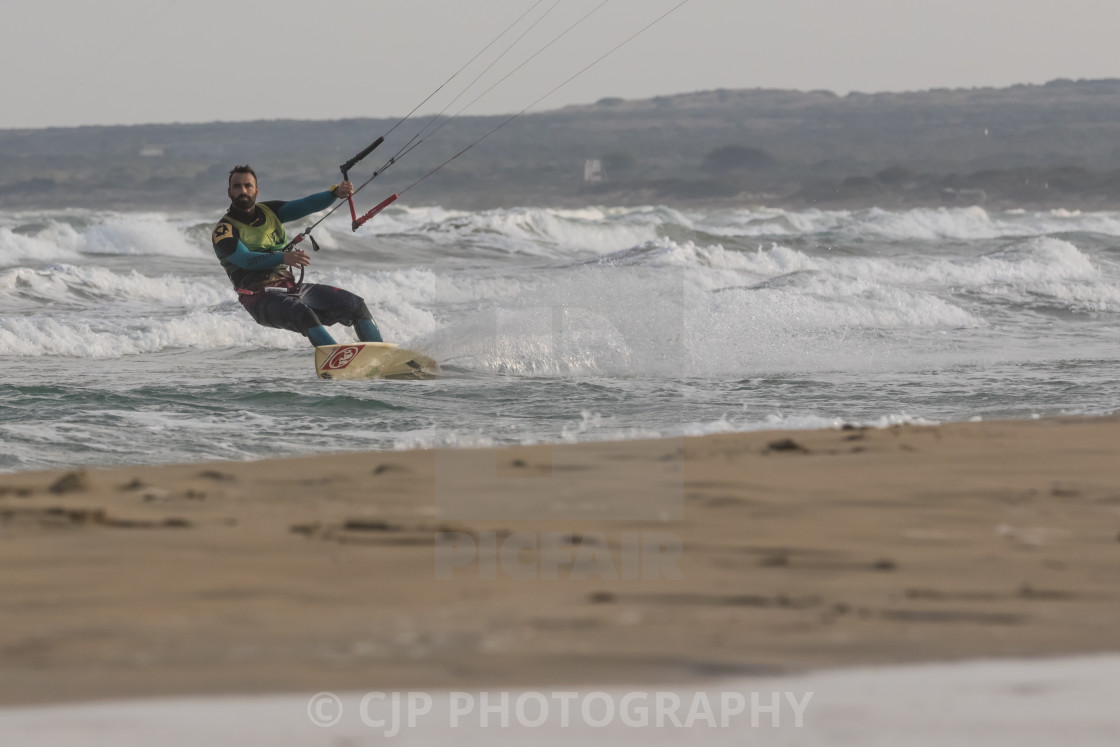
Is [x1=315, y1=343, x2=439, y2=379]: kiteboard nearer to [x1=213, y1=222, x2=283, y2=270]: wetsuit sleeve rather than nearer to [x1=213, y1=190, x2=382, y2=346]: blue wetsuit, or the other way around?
[x1=213, y1=190, x2=382, y2=346]: blue wetsuit

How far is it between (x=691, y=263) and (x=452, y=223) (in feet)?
44.2

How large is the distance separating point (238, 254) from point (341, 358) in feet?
4.30

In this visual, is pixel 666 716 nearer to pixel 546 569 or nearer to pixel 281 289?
pixel 546 569

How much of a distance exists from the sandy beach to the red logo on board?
5.27 m

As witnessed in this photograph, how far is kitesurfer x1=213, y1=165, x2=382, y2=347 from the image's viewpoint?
1064cm

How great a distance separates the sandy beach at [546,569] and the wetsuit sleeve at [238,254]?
4.70 m

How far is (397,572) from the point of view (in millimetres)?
4059

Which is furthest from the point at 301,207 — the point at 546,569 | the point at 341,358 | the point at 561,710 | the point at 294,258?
the point at 561,710

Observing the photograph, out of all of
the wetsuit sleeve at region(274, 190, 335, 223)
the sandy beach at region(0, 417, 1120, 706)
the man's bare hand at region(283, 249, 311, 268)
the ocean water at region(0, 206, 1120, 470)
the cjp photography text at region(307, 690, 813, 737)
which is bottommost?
the cjp photography text at region(307, 690, 813, 737)

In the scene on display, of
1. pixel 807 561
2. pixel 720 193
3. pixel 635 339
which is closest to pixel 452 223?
pixel 635 339

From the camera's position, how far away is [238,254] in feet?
35.0

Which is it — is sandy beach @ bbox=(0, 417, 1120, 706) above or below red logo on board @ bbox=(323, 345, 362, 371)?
below

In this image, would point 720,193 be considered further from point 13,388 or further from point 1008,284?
point 13,388

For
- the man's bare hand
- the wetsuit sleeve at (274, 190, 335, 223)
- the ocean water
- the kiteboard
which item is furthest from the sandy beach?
the kiteboard
